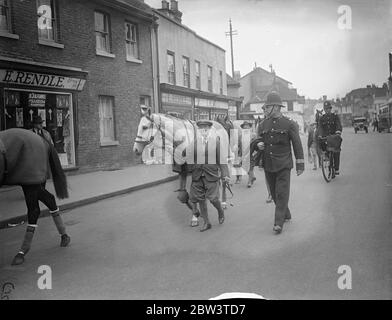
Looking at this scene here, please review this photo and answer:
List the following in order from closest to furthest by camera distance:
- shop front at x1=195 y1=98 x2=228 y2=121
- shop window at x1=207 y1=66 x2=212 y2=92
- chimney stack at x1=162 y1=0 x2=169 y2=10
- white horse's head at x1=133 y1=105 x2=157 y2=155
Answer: chimney stack at x1=162 y1=0 x2=169 y2=10, shop window at x1=207 y1=66 x2=212 y2=92, shop front at x1=195 y1=98 x2=228 y2=121, white horse's head at x1=133 y1=105 x2=157 y2=155

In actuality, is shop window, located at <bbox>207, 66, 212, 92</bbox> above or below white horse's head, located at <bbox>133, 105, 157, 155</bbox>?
above

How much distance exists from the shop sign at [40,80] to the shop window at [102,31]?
0.56 metres

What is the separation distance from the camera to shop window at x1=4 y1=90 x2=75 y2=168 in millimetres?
5291

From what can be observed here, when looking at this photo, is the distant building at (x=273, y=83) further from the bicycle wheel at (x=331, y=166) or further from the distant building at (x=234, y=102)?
the bicycle wheel at (x=331, y=166)

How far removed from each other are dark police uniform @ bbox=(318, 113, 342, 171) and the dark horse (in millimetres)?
7244

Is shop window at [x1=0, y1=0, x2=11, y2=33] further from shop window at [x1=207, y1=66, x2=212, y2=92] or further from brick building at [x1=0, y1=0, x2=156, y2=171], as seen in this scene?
shop window at [x1=207, y1=66, x2=212, y2=92]

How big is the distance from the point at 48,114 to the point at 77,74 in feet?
3.06

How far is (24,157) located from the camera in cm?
457

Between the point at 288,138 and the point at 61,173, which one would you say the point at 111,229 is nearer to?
the point at 61,173

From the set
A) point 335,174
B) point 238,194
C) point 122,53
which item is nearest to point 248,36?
point 122,53

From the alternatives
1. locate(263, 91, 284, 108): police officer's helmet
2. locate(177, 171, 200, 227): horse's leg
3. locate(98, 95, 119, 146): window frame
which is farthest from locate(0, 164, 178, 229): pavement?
locate(263, 91, 284, 108): police officer's helmet

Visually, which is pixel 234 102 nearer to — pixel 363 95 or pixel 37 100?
pixel 37 100

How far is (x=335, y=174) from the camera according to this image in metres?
11.3

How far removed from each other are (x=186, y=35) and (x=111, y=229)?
9.83ft
